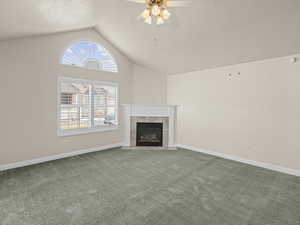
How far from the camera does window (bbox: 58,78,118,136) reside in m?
4.08

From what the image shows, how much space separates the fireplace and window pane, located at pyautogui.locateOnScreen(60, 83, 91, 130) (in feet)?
5.19

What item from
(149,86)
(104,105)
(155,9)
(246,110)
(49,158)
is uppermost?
(155,9)

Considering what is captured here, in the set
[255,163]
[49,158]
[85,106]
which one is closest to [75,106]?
[85,106]

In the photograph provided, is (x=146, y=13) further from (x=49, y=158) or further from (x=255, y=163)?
(x=255, y=163)

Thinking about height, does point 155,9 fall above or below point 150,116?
above

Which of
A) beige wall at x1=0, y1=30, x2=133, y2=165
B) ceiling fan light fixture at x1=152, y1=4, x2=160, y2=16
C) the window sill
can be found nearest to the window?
the window sill

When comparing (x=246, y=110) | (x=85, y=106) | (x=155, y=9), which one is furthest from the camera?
(x=85, y=106)

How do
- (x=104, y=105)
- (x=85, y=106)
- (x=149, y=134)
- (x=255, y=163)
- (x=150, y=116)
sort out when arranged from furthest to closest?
(x=149, y=134), (x=150, y=116), (x=104, y=105), (x=85, y=106), (x=255, y=163)

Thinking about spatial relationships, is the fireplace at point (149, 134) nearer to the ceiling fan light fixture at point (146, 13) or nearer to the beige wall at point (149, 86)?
the beige wall at point (149, 86)

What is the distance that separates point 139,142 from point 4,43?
4.01 metres

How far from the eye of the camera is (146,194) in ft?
8.05

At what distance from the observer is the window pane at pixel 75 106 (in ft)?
13.4

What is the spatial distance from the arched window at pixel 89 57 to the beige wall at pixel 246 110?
2.24m

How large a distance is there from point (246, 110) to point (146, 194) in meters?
3.07
